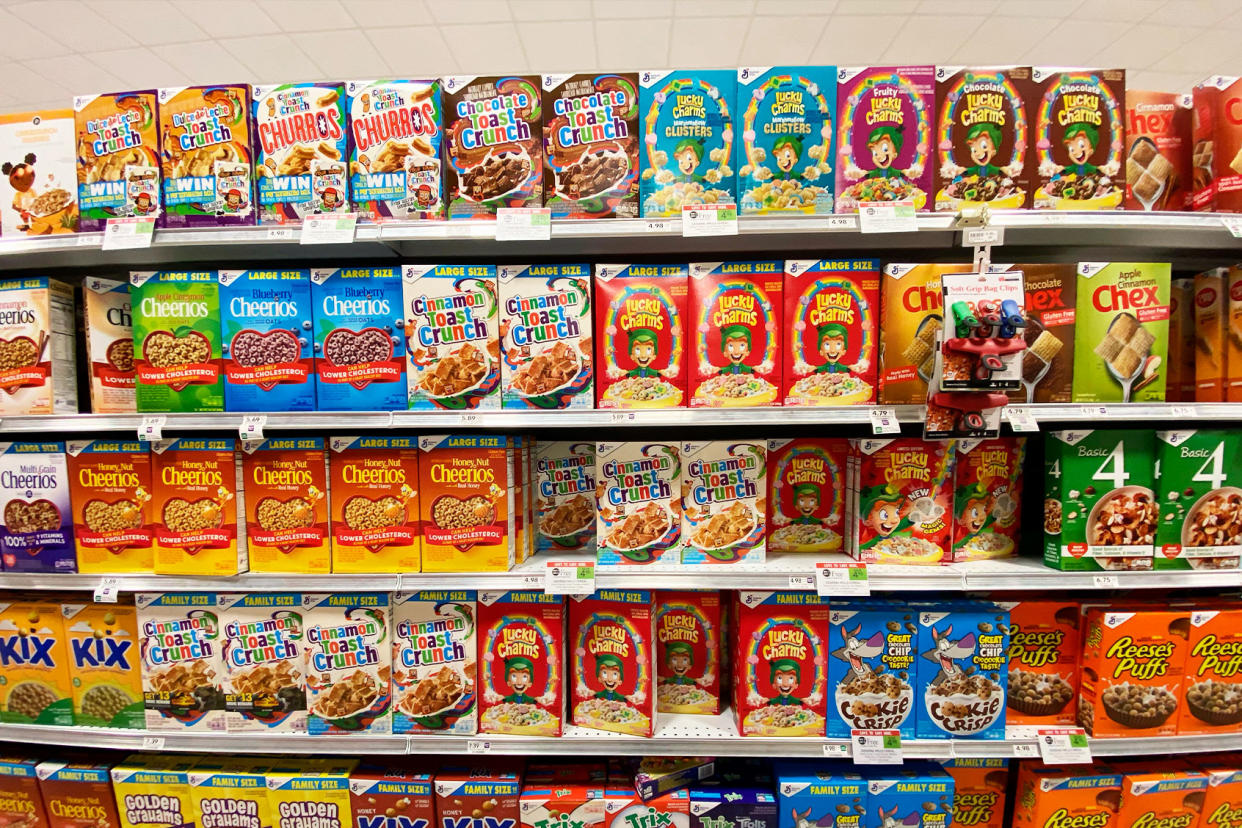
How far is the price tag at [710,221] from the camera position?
1570mm

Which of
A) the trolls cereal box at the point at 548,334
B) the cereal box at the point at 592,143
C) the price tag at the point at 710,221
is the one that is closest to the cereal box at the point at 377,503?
the trolls cereal box at the point at 548,334

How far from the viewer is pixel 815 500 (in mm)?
1819

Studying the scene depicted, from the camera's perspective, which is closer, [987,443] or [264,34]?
[987,443]

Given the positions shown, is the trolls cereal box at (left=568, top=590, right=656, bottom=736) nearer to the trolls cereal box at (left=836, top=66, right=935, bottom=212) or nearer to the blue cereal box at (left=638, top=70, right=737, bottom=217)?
the blue cereal box at (left=638, top=70, right=737, bottom=217)

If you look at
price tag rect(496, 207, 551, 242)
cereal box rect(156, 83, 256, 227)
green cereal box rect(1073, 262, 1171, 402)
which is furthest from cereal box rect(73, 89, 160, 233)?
green cereal box rect(1073, 262, 1171, 402)

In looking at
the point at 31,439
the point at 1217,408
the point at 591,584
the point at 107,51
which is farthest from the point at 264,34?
the point at 1217,408

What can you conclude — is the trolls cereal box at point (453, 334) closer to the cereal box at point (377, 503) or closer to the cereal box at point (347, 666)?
the cereal box at point (377, 503)

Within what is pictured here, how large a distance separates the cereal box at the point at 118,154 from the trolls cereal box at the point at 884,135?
207 cm

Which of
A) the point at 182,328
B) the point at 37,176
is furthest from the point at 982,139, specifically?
the point at 37,176

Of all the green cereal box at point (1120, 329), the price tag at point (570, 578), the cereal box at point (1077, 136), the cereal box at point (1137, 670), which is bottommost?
the cereal box at point (1137, 670)

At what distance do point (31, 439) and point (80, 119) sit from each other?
108 cm

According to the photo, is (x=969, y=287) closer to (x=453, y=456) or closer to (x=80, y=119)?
(x=453, y=456)

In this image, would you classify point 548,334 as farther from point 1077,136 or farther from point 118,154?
point 1077,136

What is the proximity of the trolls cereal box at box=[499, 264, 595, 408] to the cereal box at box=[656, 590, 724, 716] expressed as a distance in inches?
28.5
